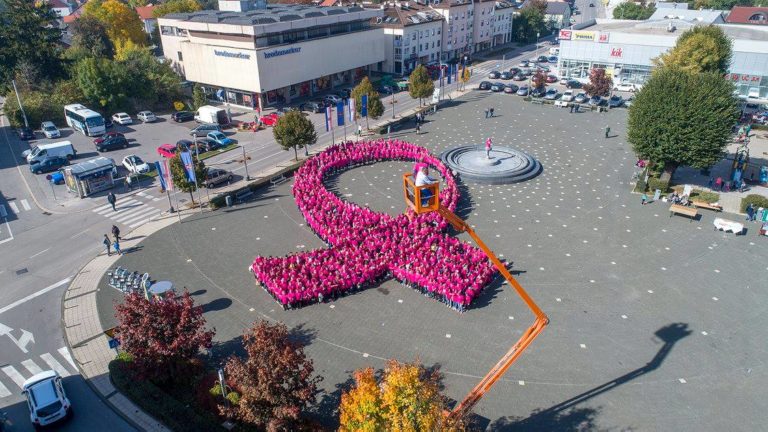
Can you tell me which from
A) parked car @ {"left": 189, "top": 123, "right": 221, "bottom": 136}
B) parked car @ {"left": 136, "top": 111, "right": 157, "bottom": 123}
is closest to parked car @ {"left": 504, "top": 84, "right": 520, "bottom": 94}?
parked car @ {"left": 189, "top": 123, "right": 221, "bottom": 136}

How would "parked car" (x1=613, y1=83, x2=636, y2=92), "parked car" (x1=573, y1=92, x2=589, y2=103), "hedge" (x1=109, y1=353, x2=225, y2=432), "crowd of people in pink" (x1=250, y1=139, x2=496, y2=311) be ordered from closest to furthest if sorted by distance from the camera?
"hedge" (x1=109, y1=353, x2=225, y2=432) < "crowd of people in pink" (x1=250, y1=139, x2=496, y2=311) < "parked car" (x1=573, y1=92, x2=589, y2=103) < "parked car" (x1=613, y1=83, x2=636, y2=92)

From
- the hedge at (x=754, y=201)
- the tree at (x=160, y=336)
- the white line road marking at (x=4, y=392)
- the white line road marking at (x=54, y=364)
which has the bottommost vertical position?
the white line road marking at (x=4, y=392)

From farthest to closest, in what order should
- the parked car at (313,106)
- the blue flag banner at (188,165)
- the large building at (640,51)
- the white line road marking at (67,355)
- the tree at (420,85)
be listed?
the parked car at (313,106) → the large building at (640,51) → the tree at (420,85) → the blue flag banner at (188,165) → the white line road marking at (67,355)

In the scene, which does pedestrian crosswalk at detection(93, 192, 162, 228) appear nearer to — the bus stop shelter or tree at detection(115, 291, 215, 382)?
the bus stop shelter

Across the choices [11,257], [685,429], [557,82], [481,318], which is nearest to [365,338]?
[481,318]

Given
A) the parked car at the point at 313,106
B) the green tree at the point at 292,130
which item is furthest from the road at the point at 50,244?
the parked car at the point at 313,106

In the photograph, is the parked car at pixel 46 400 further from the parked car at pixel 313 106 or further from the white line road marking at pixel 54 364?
the parked car at pixel 313 106

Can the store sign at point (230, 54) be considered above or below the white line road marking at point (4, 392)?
above
